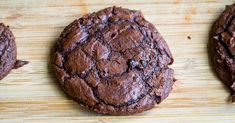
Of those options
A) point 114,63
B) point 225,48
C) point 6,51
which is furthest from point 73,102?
point 225,48

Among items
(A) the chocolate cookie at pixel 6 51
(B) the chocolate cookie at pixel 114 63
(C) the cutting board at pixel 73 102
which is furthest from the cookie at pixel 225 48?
(A) the chocolate cookie at pixel 6 51

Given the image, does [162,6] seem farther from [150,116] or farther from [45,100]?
[45,100]

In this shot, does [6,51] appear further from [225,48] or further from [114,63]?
[225,48]

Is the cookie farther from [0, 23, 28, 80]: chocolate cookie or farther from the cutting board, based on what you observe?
[0, 23, 28, 80]: chocolate cookie

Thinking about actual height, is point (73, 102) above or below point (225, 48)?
below

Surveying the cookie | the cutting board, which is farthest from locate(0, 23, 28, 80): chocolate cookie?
the cookie
